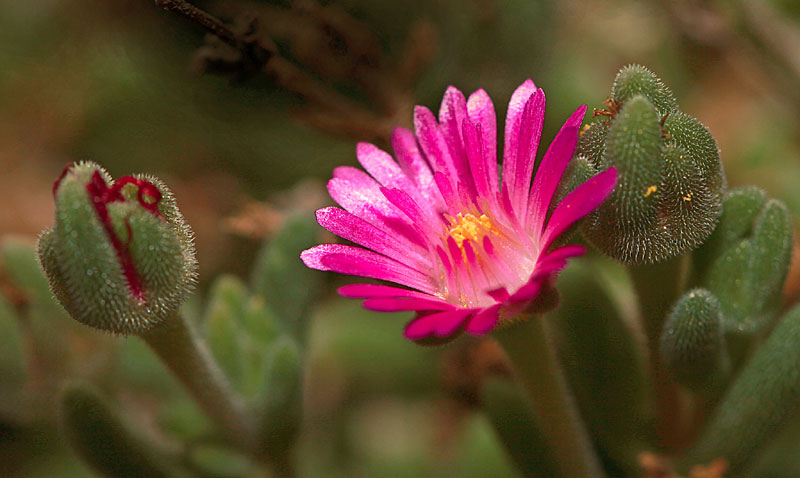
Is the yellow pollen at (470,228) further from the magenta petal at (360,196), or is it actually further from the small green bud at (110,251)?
the small green bud at (110,251)

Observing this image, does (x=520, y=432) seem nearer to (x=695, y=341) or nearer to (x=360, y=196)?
(x=695, y=341)

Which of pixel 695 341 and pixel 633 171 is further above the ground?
pixel 633 171

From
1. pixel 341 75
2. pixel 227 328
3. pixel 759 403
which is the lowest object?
pixel 759 403

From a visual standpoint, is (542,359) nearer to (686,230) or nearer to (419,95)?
(686,230)

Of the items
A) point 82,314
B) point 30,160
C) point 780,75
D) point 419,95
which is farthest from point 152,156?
point 780,75

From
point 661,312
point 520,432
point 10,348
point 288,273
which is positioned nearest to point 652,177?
point 661,312

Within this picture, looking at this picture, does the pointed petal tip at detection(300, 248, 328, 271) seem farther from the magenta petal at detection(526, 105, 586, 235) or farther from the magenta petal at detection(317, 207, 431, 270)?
the magenta petal at detection(526, 105, 586, 235)
